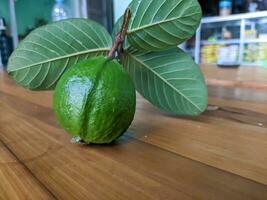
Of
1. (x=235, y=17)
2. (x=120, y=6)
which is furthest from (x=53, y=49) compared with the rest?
(x=235, y=17)

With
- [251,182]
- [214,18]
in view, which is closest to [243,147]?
[251,182]

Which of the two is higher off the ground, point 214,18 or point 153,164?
point 214,18

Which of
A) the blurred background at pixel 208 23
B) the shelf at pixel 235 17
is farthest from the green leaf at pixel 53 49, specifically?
A: the shelf at pixel 235 17

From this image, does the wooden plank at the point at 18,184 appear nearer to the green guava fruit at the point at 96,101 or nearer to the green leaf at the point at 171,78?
the green guava fruit at the point at 96,101

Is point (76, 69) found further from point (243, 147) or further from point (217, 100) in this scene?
point (217, 100)

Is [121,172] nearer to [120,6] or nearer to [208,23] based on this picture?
[120,6]

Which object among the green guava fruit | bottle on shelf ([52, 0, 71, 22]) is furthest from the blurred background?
the green guava fruit
